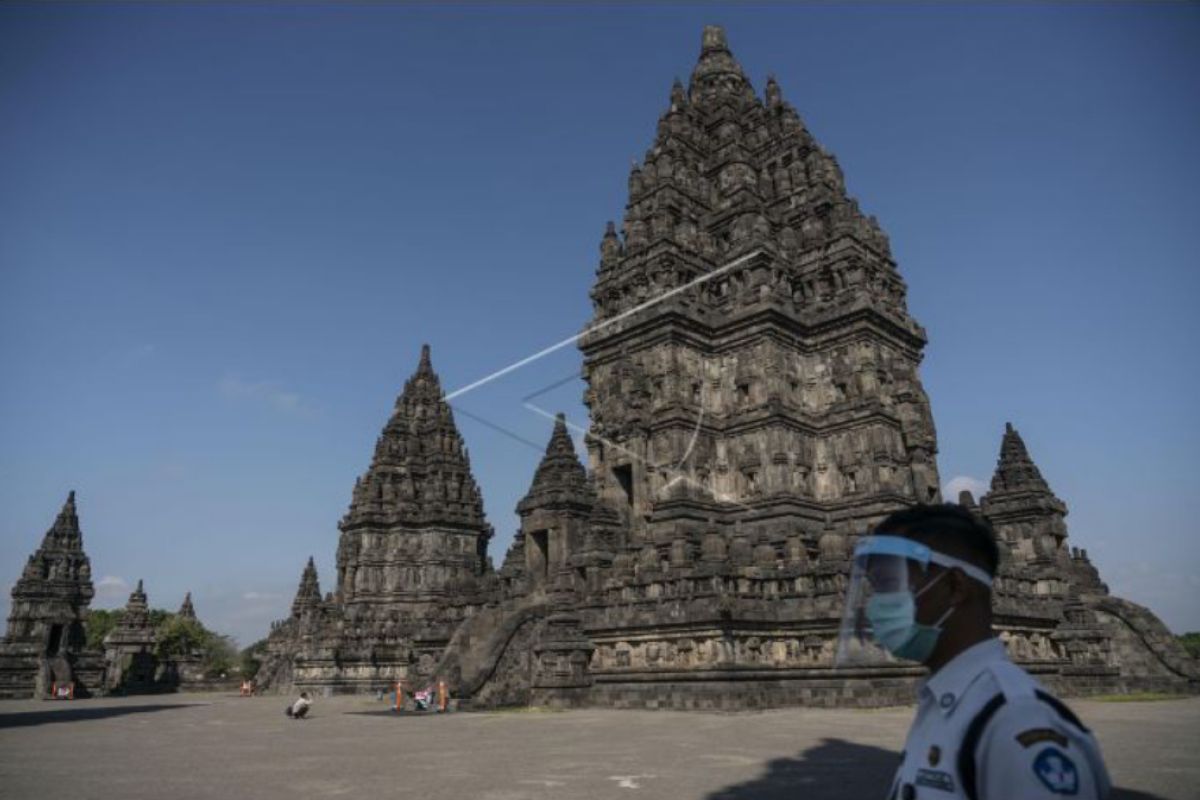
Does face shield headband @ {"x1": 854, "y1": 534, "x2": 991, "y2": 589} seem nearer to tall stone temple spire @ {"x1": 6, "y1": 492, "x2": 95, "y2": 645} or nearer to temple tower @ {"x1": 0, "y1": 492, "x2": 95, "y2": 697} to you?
temple tower @ {"x1": 0, "y1": 492, "x2": 95, "y2": 697}

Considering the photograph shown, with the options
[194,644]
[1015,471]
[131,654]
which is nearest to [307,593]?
[131,654]

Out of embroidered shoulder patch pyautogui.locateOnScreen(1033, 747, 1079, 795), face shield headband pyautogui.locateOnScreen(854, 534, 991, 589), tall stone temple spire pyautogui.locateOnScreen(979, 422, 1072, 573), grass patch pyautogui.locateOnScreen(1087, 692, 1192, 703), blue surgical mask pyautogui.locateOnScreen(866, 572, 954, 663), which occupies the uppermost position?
tall stone temple spire pyautogui.locateOnScreen(979, 422, 1072, 573)

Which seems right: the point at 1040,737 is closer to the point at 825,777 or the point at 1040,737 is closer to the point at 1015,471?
the point at 825,777

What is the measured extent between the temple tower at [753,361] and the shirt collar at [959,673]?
76.2ft

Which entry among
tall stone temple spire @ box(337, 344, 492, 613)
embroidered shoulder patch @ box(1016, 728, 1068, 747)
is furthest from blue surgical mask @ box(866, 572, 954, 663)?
tall stone temple spire @ box(337, 344, 492, 613)

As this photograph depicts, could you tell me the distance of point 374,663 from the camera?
1559 inches

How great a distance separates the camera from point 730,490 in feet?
100

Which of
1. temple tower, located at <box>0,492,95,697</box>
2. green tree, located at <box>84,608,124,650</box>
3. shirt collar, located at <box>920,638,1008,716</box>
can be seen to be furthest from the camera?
green tree, located at <box>84,608,124,650</box>

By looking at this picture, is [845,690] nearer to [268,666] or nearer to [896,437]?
[896,437]

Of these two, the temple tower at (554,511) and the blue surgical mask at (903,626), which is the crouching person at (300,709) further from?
the blue surgical mask at (903,626)

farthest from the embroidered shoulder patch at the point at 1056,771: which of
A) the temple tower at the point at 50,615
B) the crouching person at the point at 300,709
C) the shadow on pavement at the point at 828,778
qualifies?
the temple tower at the point at 50,615

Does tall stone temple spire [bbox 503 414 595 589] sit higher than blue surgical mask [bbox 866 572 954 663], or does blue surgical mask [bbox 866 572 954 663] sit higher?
tall stone temple spire [bbox 503 414 595 589]

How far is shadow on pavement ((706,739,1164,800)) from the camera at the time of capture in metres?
7.80

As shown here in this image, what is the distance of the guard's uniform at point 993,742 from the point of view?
198cm
